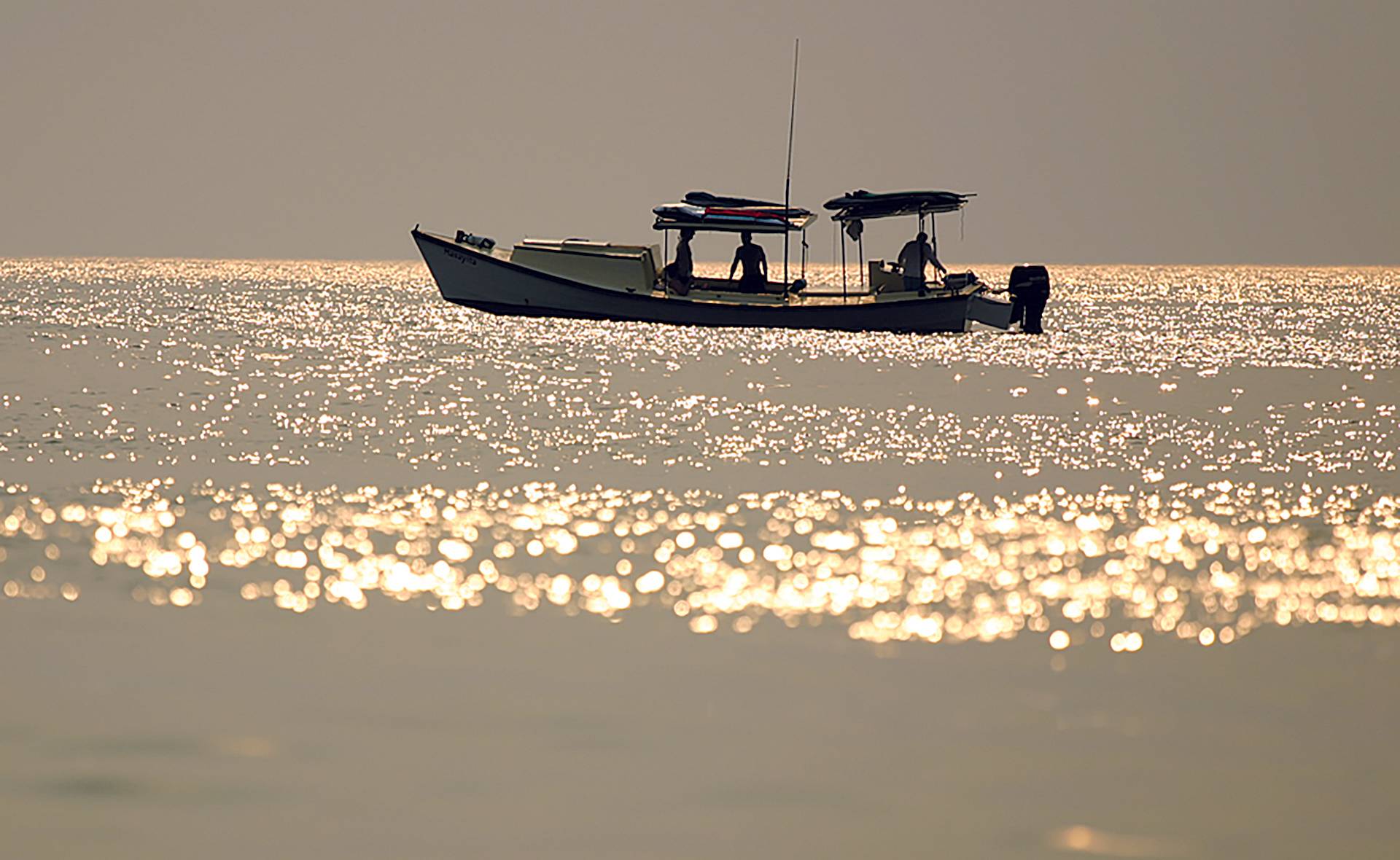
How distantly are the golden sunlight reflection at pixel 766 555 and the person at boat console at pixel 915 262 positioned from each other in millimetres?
35993

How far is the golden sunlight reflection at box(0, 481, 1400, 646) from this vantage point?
16531 millimetres

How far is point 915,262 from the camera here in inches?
2419

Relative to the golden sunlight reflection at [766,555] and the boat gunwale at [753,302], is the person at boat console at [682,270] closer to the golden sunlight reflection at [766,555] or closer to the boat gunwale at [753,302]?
the boat gunwale at [753,302]

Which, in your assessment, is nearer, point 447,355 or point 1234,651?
point 1234,651

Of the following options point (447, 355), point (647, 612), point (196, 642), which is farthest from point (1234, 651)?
point (447, 355)

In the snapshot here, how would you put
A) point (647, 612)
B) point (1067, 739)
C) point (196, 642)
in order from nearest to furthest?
point (1067, 739) < point (196, 642) < point (647, 612)

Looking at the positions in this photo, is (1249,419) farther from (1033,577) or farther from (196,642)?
(196,642)

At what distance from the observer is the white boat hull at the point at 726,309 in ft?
200

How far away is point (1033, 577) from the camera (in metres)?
18.5

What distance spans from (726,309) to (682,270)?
7.54 ft

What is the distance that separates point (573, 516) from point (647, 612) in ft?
20.5

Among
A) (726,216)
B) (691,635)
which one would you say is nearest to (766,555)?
(691,635)

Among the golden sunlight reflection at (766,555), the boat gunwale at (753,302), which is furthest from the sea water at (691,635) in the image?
the boat gunwale at (753,302)

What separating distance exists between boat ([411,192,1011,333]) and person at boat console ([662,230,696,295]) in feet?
0.76
